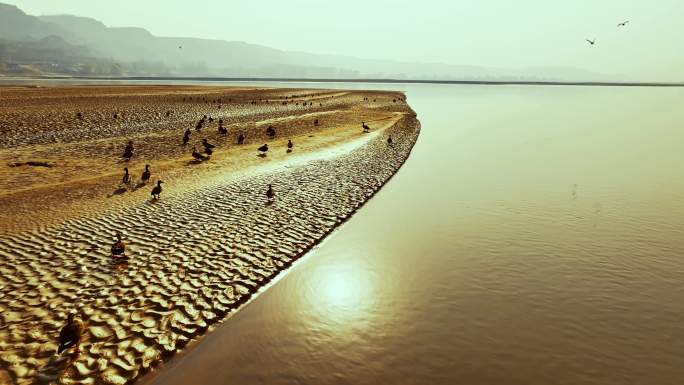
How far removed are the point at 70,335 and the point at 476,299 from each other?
37.4 feet

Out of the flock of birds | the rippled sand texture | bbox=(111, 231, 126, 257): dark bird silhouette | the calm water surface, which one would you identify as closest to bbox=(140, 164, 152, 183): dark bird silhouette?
the flock of birds

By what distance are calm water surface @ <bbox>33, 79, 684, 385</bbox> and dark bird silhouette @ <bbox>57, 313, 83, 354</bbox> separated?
2430 mm

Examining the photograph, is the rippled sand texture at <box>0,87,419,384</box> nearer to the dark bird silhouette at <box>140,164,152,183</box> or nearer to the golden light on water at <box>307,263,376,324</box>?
the dark bird silhouette at <box>140,164,152,183</box>

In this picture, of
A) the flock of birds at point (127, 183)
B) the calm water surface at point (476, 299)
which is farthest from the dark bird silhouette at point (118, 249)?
the calm water surface at point (476, 299)

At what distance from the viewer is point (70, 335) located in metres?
9.34

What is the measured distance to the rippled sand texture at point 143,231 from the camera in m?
9.95

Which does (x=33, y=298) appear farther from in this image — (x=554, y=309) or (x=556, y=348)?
(x=554, y=309)

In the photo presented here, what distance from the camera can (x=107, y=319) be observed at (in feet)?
34.6

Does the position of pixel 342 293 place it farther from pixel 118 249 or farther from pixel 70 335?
pixel 118 249

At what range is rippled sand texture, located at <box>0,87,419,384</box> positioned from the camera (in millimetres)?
9945

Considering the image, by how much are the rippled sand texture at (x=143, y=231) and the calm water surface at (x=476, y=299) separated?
1.38 m

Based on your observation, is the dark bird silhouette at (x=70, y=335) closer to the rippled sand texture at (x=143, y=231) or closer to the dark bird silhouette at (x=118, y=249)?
the rippled sand texture at (x=143, y=231)

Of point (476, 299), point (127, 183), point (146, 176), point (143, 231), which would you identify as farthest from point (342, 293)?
point (127, 183)

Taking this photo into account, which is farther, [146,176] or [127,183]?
[146,176]
